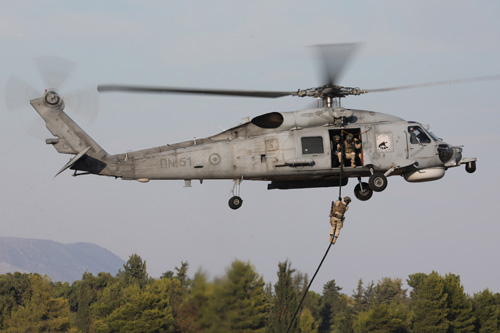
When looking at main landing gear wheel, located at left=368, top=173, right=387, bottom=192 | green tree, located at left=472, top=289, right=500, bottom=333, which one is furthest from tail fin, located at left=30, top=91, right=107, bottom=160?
green tree, located at left=472, top=289, right=500, bottom=333

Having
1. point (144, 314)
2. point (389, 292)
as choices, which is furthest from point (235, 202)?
point (389, 292)

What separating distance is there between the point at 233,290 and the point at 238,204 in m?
7.02

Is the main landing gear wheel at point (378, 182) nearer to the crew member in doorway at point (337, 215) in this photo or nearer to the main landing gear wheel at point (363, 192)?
the main landing gear wheel at point (363, 192)

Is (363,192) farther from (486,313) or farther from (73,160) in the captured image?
(486,313)

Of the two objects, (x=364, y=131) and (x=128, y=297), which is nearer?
(x=364, y=131)

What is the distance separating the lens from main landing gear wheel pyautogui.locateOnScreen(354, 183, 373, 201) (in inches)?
1292

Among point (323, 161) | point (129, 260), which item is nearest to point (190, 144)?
point (323, 161)

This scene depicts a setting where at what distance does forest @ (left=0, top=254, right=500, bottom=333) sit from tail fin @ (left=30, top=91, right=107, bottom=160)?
8436mm

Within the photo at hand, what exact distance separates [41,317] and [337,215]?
93.0 m

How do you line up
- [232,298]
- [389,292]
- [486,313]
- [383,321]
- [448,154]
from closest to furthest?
[232,298] → [448,154] → [383,321] → [486,313] → [389,292]

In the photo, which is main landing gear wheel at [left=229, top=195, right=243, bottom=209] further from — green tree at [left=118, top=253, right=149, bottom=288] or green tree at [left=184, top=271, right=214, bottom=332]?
green tree at [left=118, top=253, right=149, bottom=288]

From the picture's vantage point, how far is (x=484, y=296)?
427 feet

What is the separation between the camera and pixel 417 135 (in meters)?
32.6

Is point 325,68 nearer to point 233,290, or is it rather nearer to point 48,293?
point 233,290
